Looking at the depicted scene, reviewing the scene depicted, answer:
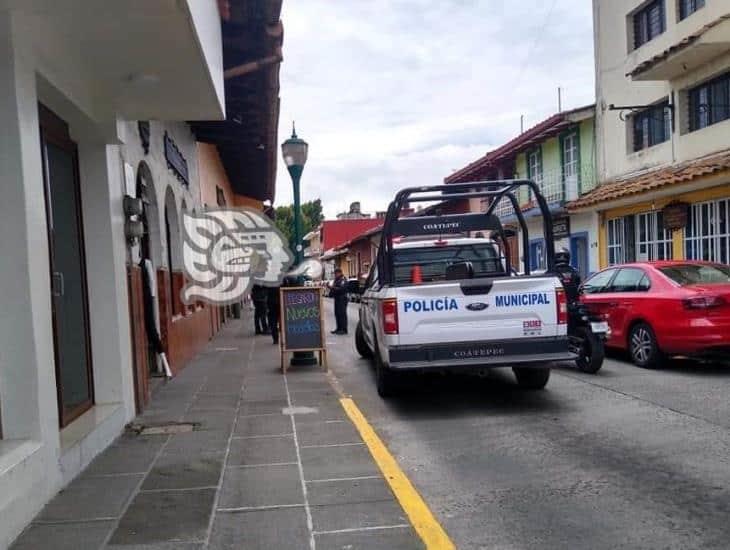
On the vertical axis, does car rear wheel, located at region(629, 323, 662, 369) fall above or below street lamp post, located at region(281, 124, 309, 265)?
below

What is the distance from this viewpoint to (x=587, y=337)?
371 inches

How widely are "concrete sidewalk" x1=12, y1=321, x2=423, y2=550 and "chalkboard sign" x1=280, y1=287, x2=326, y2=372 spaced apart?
2.50 metres

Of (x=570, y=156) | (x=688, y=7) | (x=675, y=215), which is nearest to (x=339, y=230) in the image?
(x=570, y=156)

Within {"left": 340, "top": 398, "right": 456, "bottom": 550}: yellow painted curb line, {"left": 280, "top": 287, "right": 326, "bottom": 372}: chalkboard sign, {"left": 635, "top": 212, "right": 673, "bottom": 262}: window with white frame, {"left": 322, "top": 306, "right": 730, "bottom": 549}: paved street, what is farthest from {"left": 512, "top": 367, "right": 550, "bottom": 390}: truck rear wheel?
{"left": 635, "top": 212, "right": 673, "bottom": 262}: window with white frame

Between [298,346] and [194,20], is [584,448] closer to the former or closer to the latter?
[194,20]

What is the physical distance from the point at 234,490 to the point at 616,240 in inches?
647

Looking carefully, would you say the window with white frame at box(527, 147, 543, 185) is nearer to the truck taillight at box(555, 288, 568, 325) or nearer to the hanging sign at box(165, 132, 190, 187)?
the hanging sign at box(165, 132, 190, 187)

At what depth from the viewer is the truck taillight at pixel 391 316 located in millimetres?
7098

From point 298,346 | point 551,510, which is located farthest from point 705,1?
point 551,510

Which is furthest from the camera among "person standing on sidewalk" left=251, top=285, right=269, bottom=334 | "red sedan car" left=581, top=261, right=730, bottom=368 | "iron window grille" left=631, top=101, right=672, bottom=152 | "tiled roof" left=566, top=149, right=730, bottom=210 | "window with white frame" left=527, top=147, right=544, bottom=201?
"window with white frame" left=527, top=147, right=544, bottom=201

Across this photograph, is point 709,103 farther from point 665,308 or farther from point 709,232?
point 665,308

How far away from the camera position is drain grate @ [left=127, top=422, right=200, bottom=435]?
6.62 meters

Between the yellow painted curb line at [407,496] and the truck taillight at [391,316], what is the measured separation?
975 millimetres

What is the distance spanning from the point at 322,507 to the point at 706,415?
4.19 m
